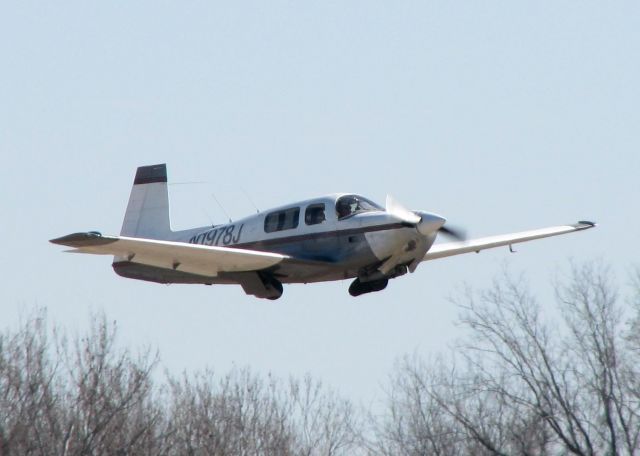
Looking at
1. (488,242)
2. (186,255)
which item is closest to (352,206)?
(186,255)

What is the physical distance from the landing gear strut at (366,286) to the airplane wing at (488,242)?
2568mm

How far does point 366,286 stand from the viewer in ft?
105

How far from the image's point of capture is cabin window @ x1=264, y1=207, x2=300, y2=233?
31922mm

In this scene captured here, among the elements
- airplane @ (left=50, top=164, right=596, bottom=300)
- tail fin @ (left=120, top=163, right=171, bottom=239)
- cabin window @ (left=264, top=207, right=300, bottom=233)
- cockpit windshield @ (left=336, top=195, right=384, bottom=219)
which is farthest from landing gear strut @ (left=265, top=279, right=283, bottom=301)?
tail fin @ (left=120, top=163, right=171, bottom=239)

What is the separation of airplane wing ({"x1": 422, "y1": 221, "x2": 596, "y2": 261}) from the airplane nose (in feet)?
10.9

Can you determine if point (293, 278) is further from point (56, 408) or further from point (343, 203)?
point (56, 408)

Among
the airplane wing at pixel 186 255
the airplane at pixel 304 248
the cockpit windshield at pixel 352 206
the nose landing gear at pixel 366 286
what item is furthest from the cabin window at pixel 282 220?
the nose landing gear at pixel 366 286

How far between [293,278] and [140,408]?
4.06 m

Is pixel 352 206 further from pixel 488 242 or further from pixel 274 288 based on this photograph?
pixel 488 242

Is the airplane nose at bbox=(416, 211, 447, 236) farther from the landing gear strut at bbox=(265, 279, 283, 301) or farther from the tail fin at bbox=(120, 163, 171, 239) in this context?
the tail fin at bbox=(120, 163, 171, 239)

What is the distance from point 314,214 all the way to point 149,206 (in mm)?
5729

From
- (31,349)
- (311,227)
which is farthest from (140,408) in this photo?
(311,227)

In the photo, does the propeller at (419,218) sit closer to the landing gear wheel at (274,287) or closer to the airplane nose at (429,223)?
the airplane nose at (429,223)

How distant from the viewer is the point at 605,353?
35781 millimetres
